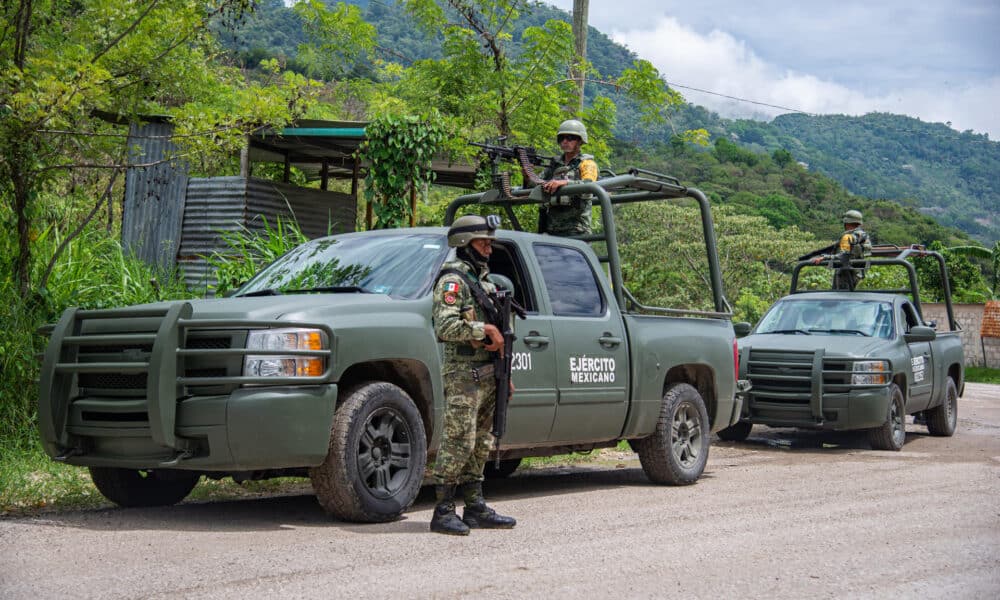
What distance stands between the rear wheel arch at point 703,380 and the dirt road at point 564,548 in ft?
3.04

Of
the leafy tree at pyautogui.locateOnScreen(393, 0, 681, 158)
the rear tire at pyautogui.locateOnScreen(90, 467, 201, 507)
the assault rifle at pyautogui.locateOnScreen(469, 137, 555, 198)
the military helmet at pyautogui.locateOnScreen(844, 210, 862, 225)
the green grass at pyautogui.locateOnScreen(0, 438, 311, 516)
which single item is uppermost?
the leafy tree at pyautogui.locateOnScreen(393, 0, 681, 158)

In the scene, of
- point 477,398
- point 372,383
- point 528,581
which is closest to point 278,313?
point 372,383

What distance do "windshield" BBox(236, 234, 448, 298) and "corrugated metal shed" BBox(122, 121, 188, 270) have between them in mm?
9043

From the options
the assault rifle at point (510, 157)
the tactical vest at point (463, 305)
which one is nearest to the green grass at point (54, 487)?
the tactical vest at point (463, 305)

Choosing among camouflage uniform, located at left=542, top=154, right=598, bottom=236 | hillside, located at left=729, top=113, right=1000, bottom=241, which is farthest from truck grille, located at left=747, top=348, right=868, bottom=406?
hillside, located at left=729, top=113, right=1000, bottom=241

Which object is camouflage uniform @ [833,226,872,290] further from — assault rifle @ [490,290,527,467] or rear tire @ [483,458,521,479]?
assault rifle @ [490,290,527,467]

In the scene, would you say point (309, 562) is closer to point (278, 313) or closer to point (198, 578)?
point (198, 578)

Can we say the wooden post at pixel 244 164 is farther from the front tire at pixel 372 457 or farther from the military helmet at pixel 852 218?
the front tire at pixel 372 457

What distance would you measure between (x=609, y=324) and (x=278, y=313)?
10.3 feet

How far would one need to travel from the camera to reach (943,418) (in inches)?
576

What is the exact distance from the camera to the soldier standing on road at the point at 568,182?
30.5 ft

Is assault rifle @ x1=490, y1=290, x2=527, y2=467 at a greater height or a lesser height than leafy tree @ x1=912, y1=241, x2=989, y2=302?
lesser

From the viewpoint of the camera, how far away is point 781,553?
5.99 metres

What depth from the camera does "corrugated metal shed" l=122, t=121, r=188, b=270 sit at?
16.8 metres
